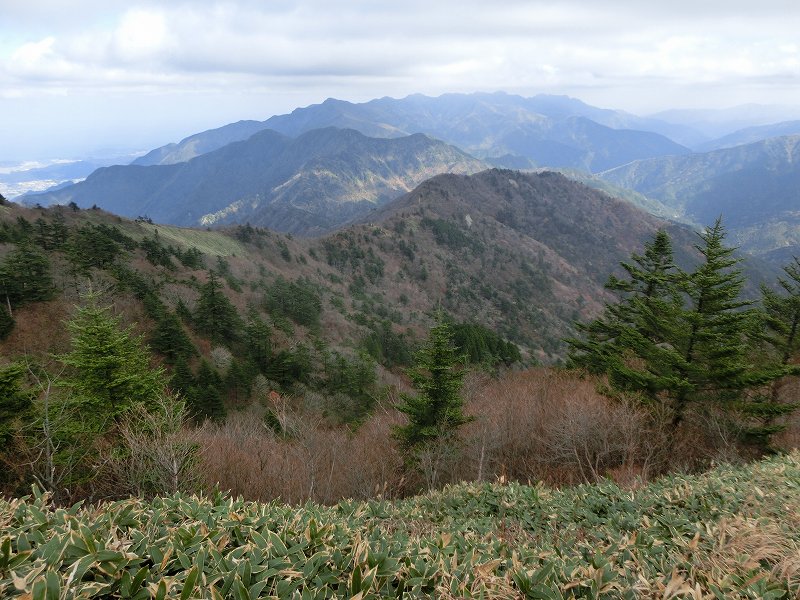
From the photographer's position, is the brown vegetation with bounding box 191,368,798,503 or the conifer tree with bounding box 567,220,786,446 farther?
the conifer tree with bounding box 567,220,786,446

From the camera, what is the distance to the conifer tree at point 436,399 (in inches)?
742

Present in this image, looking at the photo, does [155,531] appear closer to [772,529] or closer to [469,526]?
[469,526]

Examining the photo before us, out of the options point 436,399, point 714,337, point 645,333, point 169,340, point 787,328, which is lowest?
point 169,340

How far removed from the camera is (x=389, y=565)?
12.5 feet

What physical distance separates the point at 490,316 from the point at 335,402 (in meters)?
80.6

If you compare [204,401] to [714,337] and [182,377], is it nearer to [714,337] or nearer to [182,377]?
[182,377]

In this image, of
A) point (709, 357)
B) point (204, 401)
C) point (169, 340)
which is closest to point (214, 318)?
point (169, 340)

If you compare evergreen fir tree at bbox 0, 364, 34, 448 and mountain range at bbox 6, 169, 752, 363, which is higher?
evergreen fir tree at bbox 0, 364, 34, 448

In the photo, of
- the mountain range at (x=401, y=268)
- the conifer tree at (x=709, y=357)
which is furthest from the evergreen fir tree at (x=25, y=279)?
the conifer tree at (x=709, y=357)

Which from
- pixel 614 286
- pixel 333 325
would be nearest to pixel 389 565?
pixel 614 286

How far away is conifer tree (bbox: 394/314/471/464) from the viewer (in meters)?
18.9

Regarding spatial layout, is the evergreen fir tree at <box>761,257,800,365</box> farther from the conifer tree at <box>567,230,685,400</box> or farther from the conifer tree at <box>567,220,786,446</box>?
the conifer tree at <box>567,230,685,400</box>

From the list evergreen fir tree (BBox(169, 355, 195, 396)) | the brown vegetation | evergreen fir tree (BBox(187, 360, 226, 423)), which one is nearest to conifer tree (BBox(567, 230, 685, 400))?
the brown vegetation

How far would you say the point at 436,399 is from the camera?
19.2 metres
